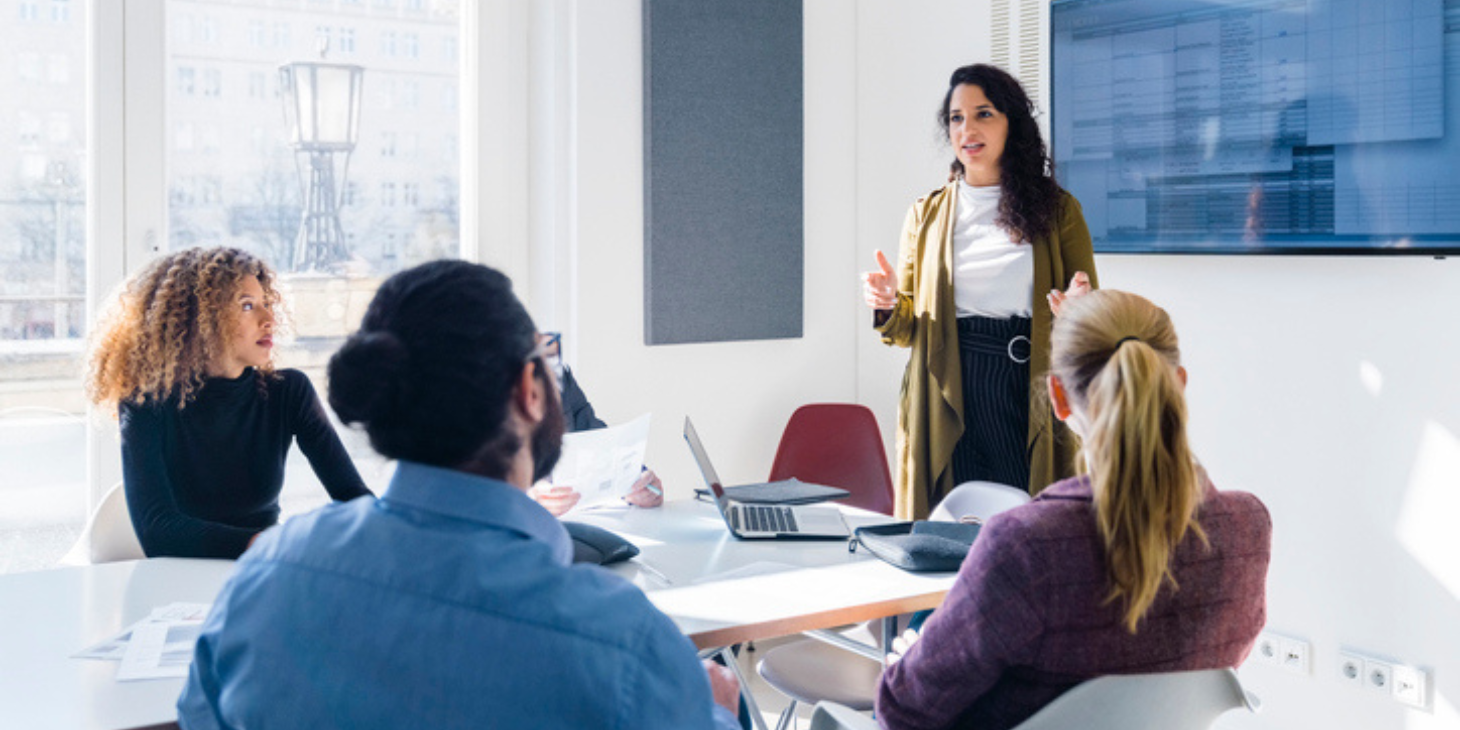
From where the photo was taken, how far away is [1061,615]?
1.71 meters

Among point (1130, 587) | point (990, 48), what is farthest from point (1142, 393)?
point (990, 48)

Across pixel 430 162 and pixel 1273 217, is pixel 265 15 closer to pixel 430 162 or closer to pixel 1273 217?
pixel 430 162

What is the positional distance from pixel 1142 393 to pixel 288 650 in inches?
43.9

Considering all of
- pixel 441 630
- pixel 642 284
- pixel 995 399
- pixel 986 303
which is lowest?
pixel 441 630

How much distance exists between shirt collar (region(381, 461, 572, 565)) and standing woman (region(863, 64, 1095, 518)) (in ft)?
7.79

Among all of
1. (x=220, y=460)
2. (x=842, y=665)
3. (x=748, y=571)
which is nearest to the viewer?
(x=748, y=571)

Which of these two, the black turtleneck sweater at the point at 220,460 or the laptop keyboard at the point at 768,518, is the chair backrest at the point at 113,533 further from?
the laptop keyboard at the point at 768,518

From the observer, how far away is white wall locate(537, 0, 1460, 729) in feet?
11.0

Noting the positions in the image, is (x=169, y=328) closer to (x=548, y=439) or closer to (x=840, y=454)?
(x=548, y=439)

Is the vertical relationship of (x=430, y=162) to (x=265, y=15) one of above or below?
below

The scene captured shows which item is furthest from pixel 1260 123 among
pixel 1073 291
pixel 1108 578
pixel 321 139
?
pixel 321 139

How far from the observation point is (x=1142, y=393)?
1766 mm

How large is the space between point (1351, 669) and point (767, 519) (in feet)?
5.65

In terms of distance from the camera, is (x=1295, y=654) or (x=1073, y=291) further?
(x=1295, y=654)
